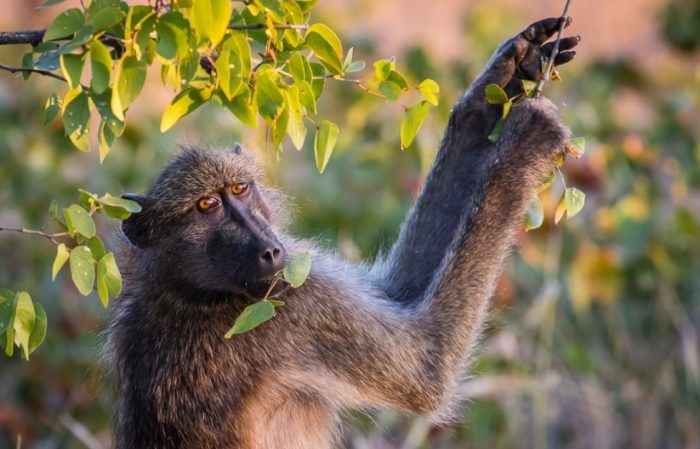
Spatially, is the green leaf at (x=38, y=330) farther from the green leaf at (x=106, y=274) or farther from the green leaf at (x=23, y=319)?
the green leaf at (x=106, y=274)

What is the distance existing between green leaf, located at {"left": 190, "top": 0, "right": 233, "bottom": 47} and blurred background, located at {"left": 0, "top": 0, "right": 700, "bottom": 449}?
3.76 metres

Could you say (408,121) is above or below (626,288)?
above

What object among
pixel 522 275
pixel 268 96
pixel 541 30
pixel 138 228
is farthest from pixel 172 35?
pixel 522 275

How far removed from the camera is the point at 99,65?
2.96 m

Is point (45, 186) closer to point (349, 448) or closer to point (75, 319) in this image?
point (75, 319)

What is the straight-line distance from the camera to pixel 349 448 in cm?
754

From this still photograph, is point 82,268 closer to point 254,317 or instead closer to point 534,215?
point 254,317

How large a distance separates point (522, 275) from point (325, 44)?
205 inches

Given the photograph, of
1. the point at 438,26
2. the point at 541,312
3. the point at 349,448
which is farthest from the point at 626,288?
the point at 438,26

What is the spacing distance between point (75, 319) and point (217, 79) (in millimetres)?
5279

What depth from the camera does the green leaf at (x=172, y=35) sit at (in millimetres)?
2934

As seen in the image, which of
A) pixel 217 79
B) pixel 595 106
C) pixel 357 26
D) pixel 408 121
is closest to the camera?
pixel 217 79

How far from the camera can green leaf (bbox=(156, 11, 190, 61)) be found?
9.62 ft

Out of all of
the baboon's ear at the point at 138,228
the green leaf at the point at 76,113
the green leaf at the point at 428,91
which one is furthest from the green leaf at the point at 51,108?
the baboon's ear at the point at 138,228
